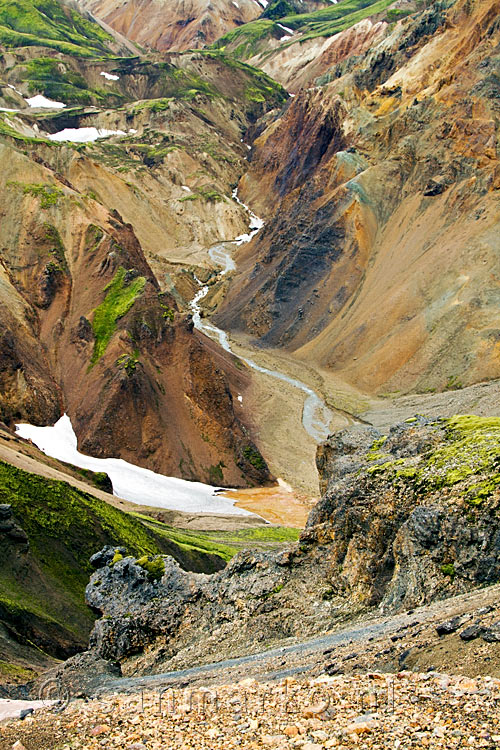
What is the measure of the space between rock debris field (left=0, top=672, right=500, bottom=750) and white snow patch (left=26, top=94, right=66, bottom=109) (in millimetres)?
184537

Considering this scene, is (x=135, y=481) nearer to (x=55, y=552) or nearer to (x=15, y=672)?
(x=55, y=552)

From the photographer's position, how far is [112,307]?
6431 centimetres

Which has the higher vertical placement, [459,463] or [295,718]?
[459,463]

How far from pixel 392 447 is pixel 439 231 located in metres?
74.1

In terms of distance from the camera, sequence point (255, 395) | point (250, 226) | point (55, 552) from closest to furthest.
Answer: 1. point (55, 552)
2. point (255, 395)
3. point (250, 226)

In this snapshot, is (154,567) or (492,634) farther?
(154,567)

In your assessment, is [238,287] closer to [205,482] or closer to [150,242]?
[150,242]

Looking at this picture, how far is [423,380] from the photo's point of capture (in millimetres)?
74125

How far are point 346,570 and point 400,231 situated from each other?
8552 centimetres

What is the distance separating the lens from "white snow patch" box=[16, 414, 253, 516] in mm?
47625

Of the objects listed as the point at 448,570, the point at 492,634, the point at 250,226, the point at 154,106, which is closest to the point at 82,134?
the point at 154,106

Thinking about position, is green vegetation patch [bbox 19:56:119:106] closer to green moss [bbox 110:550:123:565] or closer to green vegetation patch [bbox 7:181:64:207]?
green vegetation patch [bbox 7:181:64:207]

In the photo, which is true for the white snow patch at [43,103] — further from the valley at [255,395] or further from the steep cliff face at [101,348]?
the steep cliff face at [101,348]

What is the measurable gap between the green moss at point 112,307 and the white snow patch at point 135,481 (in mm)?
8495
